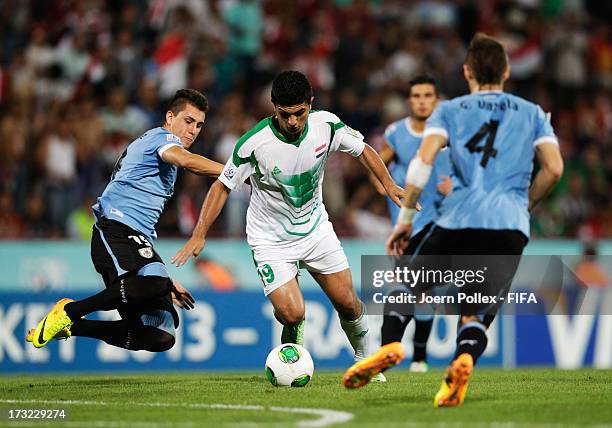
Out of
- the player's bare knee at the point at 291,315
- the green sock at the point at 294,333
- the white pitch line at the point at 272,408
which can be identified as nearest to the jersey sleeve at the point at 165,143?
the player's bare knee at the point at 291,315

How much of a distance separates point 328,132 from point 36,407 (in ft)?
10.6

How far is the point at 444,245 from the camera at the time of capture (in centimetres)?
752

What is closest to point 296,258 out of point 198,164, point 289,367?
point 289,367

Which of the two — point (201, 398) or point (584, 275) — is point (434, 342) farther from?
point (201, 398)

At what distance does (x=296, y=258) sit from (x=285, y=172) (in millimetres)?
785

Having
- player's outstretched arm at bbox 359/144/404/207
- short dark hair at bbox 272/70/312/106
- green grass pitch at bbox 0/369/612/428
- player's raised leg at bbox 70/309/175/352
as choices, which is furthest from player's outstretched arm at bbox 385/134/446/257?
player's raised leg at bbox 70/309/175/352

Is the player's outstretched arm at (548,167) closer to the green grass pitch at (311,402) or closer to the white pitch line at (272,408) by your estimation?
the green grass pitch at (311,402)

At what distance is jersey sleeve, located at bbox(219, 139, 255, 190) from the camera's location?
8805mm

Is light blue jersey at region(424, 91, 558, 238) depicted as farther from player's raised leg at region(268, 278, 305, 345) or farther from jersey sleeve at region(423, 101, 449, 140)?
player's raised leg at region(268, 278, 305, 345)

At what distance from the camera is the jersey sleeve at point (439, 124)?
292 inches

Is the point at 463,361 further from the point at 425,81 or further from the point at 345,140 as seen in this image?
the point at 425,81

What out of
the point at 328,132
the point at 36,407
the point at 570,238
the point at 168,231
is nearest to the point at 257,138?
the point at 328,132

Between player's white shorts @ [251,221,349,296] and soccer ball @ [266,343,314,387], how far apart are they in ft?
1.72

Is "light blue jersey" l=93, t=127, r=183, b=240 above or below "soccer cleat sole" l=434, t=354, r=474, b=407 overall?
above
